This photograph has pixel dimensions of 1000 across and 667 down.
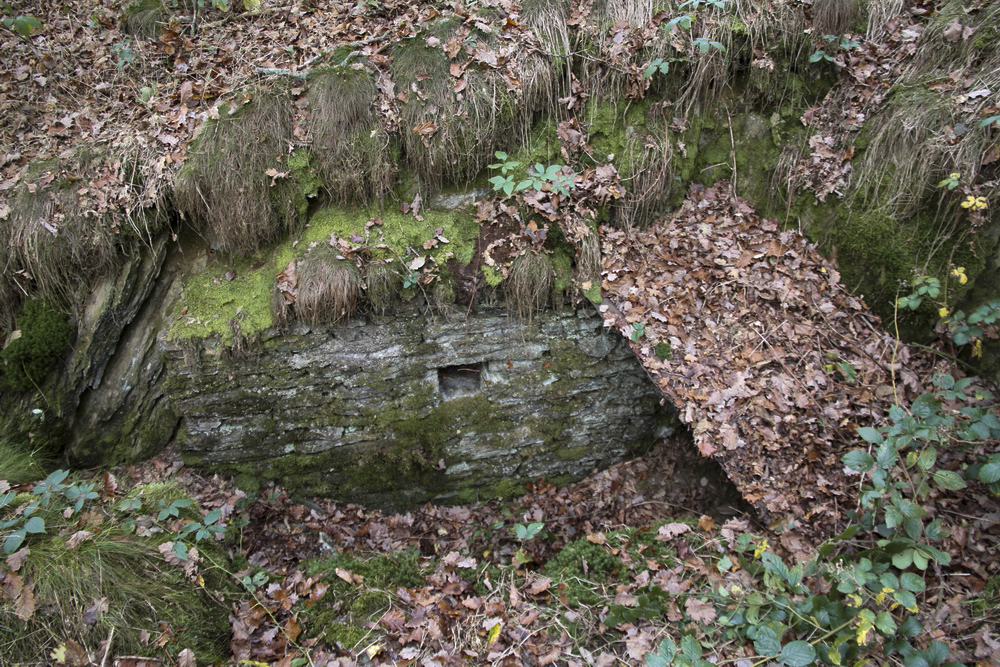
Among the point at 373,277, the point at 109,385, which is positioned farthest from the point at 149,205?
the point at 373,277

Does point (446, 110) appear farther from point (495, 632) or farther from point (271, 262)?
point (495, 632)

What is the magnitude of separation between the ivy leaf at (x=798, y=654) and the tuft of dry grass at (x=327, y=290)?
346 cm

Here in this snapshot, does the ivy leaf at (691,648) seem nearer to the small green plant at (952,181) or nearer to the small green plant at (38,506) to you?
the small green plant at (952,181)

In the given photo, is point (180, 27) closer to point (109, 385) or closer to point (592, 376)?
point (109, 385)

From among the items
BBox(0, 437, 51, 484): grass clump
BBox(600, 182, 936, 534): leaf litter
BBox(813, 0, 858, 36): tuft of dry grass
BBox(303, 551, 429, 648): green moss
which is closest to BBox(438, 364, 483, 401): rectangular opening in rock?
BBox(600, 182, 936, 534): leaf litter

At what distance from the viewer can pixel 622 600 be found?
3.34 metres

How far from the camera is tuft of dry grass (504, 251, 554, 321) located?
4.18 metres

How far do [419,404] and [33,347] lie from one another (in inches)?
124

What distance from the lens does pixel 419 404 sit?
443 centimetres

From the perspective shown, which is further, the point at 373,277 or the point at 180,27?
the point at 180,27


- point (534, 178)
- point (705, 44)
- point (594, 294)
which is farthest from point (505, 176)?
point (705, 44)

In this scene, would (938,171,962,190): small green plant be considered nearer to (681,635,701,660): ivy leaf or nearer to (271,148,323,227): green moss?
(681,635,701,660): ivy leaf

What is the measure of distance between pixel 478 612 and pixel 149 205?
4.00 metres

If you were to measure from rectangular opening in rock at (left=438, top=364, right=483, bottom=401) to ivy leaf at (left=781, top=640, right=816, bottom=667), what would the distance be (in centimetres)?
271
